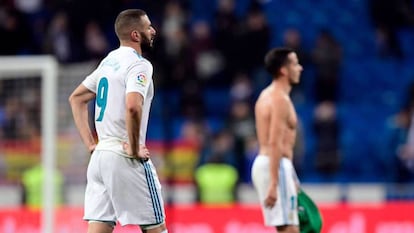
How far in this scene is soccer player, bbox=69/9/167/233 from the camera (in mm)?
7246

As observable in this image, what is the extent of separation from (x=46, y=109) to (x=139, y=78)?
6.01 metres

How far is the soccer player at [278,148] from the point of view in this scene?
9.05 metres

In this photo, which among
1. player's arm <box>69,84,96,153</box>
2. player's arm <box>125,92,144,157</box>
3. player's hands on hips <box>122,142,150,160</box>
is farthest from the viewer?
player's arm <box>69,84,96,153</box>

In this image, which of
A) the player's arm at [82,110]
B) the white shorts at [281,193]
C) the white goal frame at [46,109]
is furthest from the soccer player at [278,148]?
the white goal frame at [46,109]

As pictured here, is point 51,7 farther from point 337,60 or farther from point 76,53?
point 337,60

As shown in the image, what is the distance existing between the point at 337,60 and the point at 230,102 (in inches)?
61.9

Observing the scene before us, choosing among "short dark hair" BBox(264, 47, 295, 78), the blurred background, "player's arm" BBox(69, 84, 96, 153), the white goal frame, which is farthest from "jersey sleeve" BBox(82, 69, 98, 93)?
the blurred background

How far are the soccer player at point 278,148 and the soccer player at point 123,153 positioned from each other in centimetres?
189

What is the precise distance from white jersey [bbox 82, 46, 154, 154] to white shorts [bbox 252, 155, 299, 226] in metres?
2.11

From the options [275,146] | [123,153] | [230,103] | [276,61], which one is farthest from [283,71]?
[230,103]

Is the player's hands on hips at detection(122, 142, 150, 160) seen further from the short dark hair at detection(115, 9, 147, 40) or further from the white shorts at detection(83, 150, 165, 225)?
the short dark hair at detection(115, 9, 147, 40)

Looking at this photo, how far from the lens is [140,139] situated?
725 centimetres

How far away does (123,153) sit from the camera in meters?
7.27

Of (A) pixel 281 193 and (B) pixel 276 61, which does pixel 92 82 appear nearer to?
(B) pixel 276 61
